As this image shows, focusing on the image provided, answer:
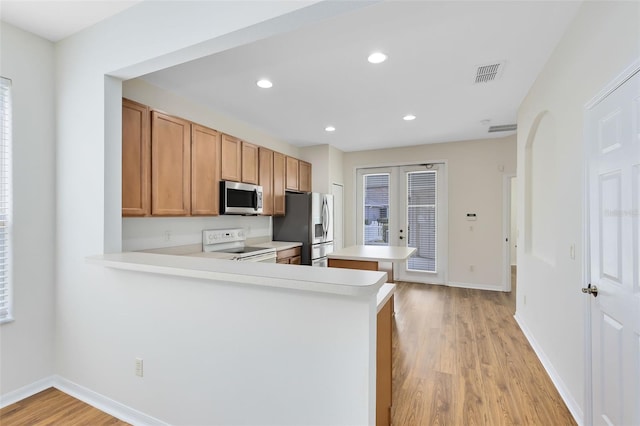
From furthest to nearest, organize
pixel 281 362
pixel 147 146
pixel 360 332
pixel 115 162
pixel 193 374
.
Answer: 1. pixel 147 146
2. pixel 115 162
3. pixel 193 374
4. pixel 281 362
5. pixel 360 332

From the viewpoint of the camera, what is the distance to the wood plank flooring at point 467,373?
6.53 ft

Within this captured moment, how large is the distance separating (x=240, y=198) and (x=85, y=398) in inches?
92.6

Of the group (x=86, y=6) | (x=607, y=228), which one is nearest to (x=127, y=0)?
(x=86, y=6)

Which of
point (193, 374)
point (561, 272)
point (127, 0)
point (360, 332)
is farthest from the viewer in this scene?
point (561, 272)

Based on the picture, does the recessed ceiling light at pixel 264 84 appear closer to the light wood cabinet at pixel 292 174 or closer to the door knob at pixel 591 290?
the light wood cabinet at pixel 292 174

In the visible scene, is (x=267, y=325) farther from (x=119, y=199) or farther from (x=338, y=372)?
(x=119, y=199)

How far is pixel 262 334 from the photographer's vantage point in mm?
1497

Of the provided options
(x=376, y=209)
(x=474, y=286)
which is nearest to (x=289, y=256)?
(x=376, y=209)

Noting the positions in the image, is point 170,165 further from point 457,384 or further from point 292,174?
point 457,384

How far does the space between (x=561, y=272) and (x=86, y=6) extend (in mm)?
3831

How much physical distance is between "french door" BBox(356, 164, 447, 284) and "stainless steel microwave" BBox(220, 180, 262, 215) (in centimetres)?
281

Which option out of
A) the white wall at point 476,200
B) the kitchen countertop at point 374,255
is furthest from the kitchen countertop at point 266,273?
the white wall at point 476,200

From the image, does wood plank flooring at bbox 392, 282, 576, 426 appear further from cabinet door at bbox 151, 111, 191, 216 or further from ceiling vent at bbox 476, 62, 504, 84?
ceiling vent at bbox 476, 62, 504, 84

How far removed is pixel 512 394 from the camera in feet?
7.24
